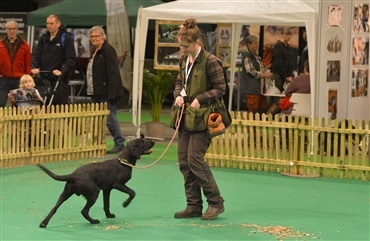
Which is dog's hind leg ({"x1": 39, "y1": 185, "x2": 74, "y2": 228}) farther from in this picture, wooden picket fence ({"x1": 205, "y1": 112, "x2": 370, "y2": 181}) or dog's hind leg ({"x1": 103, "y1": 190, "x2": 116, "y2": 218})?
wooden picket fence ({"x1": 205, "y1": 112, "x2": 370, "y2": 181})

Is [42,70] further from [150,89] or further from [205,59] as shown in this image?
[205,59]

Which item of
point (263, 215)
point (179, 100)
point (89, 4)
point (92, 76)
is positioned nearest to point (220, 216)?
point (263, 215)

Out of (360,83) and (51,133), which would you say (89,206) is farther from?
(360,83)

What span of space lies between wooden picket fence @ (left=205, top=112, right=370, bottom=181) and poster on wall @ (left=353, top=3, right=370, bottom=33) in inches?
81.6

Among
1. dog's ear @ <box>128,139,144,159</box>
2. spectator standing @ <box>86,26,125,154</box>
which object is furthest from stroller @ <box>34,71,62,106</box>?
dog's ear @ <box>128,139,144,159</box>

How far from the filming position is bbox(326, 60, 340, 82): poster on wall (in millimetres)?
13633

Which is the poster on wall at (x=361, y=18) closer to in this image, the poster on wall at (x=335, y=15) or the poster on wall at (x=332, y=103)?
the poster on wall at (x=335, y=15)

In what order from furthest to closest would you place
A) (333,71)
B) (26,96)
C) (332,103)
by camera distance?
(332,103), (333,71), (26,96)

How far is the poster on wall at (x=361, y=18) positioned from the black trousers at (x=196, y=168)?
5953 millimetres

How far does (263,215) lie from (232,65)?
26.0 ft

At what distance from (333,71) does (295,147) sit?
2203 millimetres

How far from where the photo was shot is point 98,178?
838 centimetres

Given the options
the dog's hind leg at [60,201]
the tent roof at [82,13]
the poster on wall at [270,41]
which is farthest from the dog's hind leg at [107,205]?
the tent roof at [82,13]

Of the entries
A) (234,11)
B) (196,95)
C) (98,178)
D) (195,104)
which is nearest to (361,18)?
(234,11)
